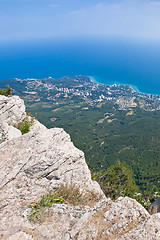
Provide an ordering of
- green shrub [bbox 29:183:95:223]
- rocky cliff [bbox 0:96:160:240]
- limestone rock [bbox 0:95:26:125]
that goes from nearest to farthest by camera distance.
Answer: rocky cliff [bbox 0:96:160:240] → green shrub [bbox 29:183:95:223] → limestone rock [bbox 0:95:26:125]

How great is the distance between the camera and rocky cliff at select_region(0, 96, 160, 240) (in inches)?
145

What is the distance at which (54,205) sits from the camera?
4777 mm

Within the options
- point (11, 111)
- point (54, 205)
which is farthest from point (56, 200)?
point (11, 111)

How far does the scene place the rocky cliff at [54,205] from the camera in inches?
145

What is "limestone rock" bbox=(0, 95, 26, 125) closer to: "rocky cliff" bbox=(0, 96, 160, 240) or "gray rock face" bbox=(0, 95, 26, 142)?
"gray rock face" bbox=(0, 95, 26, 142)

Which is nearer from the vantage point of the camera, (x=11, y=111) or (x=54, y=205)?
(x=54, y=205)

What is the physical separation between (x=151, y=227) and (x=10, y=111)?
1743 centimetres

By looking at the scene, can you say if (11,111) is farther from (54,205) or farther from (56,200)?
(54,205)

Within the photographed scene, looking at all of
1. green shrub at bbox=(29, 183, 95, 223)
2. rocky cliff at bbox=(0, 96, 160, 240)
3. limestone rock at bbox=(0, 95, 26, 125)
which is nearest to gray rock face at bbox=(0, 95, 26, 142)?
limestone rock at bbox=(0, 95, 26, 125)

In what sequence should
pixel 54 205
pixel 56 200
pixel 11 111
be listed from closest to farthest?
1. pixel 54 205
2. pixel 56 200
3. pixel 11 111

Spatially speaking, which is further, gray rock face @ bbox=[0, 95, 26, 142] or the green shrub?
gray rock face @ bbox=[0, 95, 26, 142]

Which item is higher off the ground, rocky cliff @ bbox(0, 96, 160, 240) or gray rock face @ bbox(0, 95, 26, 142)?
gray rock face @ bbox(0, 95, 26, 142)

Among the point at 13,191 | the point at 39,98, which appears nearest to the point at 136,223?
the point at 13,191

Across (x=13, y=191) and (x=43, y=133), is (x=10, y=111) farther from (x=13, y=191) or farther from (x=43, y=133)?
(x=13, y=191)
